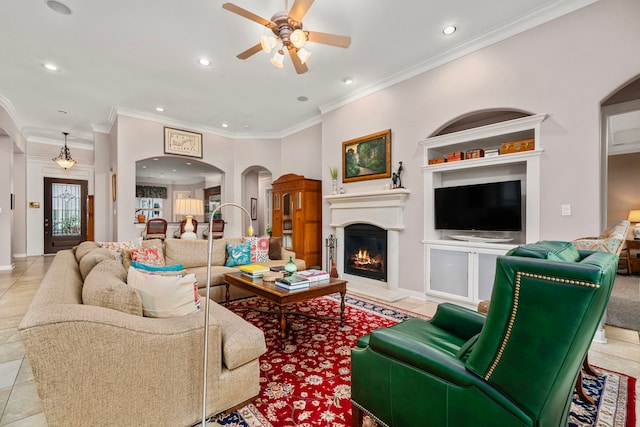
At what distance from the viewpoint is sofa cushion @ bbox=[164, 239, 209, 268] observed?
12.4 feet

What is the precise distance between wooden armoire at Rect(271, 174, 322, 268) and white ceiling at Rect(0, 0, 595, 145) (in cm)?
149

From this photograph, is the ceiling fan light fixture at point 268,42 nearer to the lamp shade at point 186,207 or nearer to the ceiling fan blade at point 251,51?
the ceiling fan blade at point 251,51

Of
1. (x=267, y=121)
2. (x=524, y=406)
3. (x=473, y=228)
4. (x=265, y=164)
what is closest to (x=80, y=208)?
(x=265, y=164)

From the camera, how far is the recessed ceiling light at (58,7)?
2.77 meters

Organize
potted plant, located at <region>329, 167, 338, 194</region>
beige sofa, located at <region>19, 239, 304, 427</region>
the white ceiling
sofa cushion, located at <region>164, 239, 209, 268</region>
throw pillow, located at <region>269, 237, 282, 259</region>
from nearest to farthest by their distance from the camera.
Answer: beige sofa, located at <region>19, 239, 304, 427</region> → the white ceiling → sofa cushion, located at <region>164, 239, 209, 268</region> → throw pillow, located at <region>269, 237, 282, 259</region> → potted plant, located at <region>329, 167, 338, 194</region>

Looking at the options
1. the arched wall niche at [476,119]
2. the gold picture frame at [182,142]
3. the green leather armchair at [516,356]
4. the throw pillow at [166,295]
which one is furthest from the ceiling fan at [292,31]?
the gold picture frame at [182,142]

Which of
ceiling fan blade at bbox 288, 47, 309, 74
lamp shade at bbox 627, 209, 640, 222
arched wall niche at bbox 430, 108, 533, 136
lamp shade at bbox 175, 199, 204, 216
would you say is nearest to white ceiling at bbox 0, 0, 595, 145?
ceiling fan blade at bbox 288, 47, 309, 74

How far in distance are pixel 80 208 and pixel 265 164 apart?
19.3 ft

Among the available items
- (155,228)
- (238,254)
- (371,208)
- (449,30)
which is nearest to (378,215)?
(371,208)

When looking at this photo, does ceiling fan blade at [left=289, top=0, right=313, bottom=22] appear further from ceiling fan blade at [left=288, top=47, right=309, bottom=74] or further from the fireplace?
the fireplace

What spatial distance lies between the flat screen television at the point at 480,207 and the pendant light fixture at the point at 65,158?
27.9 ft

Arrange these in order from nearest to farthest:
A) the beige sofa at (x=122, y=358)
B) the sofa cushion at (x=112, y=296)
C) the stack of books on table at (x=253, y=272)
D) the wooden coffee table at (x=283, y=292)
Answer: the beige sofa at (x=122, y=358) < the sofa cushion at (x=112, y=296) < the wooden coffee table at (x=283, y=292) < the stack of books on table at (x=253, y=272)

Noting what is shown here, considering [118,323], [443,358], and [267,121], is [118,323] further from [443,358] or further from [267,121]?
[267,121]

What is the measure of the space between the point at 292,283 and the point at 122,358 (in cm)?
145
